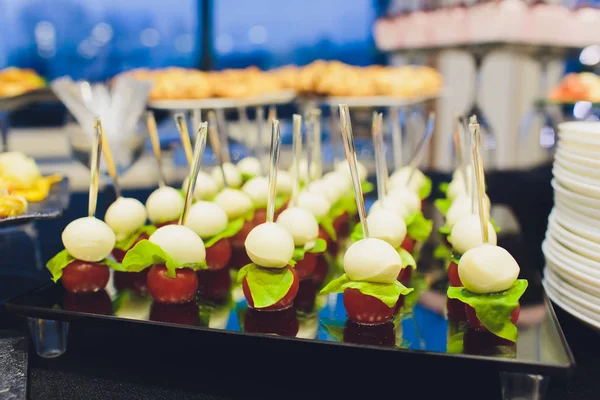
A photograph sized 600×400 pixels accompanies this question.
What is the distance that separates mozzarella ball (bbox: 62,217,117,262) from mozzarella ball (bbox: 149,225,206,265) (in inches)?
2.9

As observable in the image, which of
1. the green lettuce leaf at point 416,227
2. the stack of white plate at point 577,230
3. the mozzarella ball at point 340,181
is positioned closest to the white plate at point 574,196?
the stack of white plate at point 577,230

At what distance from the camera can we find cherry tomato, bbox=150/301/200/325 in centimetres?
71

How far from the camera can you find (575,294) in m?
0.76

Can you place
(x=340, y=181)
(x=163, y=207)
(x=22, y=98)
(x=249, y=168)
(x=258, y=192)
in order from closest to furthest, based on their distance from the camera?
(x=163, y=207)
(x=258, y=192)
(x=340, y=181)
(x=249, y=168)
(x=22, y=98)

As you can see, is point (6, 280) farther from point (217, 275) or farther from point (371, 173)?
point (371, 173)

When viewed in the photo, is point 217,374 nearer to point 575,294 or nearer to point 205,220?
point 205,220

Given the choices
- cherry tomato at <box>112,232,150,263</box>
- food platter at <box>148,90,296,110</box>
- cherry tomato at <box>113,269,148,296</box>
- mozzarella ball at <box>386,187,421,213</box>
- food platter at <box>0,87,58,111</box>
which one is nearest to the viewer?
cherry tomato at <box>113,269,148,296</box>

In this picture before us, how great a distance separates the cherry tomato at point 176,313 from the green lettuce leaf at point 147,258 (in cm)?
4

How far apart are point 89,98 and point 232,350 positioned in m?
0.93

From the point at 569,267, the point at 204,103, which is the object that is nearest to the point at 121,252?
the point at 569,267

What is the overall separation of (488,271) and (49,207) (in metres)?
0.71

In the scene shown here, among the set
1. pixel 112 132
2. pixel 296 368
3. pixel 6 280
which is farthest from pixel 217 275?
pixel 112 132

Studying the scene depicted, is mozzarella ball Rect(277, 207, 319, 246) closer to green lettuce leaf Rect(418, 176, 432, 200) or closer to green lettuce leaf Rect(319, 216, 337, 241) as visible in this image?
green lettuce leaf Rect(319, 216, 337, 241)

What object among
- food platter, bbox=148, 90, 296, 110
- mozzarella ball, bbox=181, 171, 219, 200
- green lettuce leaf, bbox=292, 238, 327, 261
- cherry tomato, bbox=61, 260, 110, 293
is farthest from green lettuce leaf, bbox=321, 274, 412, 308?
food platter, bbox=148, 90, 296, 110
